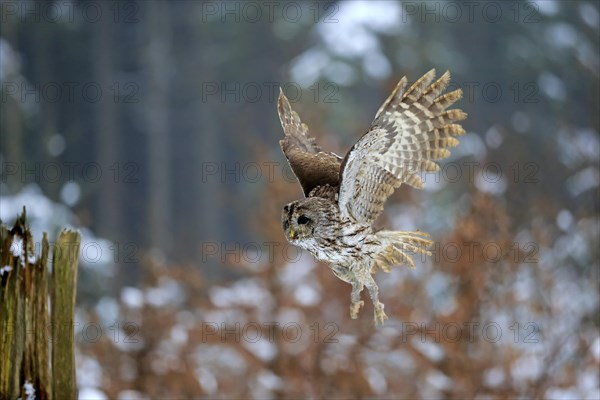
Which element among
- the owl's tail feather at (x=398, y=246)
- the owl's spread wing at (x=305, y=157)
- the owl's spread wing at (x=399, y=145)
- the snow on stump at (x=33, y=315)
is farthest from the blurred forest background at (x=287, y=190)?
the owl's spread wing at (x=399, y=145)

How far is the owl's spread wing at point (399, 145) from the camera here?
3.41 m

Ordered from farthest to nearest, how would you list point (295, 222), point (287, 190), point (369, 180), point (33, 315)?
point (287, 190)
point (33, 315)
point (369, 180)
point (295, 222)

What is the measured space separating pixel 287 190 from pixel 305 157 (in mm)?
5401

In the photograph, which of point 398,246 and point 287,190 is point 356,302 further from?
point 287,190

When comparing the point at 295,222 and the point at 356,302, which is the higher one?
the point at 295,222

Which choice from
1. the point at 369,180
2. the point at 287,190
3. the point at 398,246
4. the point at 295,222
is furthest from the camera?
the point at 287,190

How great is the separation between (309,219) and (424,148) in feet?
2.47

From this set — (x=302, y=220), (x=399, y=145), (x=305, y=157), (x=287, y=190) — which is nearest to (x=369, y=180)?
(x=399, y=145)

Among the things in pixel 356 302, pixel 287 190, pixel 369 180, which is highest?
pixel 287 190

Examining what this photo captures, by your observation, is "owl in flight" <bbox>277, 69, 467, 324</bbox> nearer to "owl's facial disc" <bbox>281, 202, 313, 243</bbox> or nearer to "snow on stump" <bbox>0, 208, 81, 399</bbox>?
"owl's facial disc" <bbox>281, 202, 313, 243</bbox>

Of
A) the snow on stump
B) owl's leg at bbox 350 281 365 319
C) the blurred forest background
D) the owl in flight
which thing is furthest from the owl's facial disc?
the blurred forest background

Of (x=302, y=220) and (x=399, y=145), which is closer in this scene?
(x=302, y=220)

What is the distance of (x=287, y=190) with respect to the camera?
925 centimetres

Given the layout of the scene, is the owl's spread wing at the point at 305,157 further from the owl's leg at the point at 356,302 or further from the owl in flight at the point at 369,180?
the owl's leg at the point at 356,302
